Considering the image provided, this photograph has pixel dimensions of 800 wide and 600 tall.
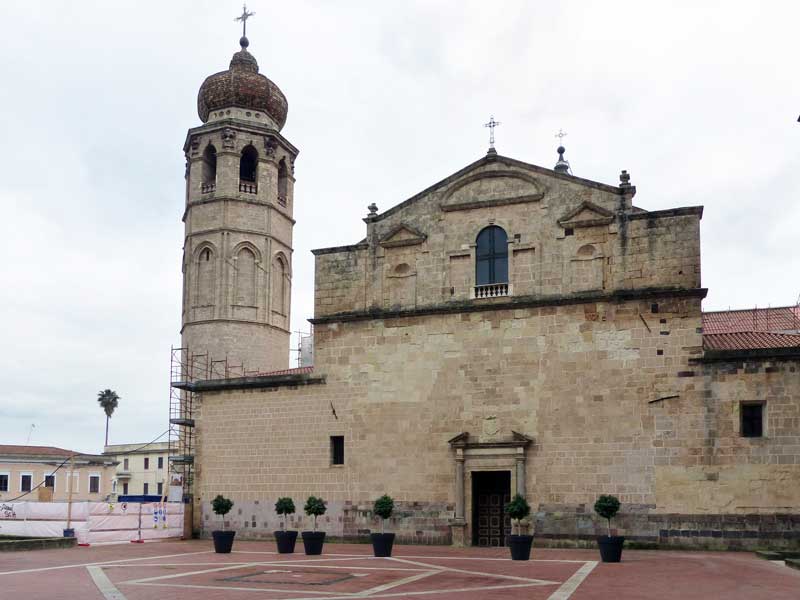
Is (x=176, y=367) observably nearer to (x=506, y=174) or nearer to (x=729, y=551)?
(x=506, y=174)

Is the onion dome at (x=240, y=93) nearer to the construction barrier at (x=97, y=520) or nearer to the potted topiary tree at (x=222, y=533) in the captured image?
the construction barrier at (x=97, y=520)

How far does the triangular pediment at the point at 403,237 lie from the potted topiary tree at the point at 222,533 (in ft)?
33.5

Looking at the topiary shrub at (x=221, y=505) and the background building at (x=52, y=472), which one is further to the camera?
the background building at (x=52, y=472)

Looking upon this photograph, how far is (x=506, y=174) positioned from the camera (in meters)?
30.1

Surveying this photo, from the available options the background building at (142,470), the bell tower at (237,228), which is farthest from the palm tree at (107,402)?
the bell tower at (237,228)

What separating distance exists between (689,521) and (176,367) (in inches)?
954

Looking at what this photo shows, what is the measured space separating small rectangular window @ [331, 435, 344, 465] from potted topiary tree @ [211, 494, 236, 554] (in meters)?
3.77

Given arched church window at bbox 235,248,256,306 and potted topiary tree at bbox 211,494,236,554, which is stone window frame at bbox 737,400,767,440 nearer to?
potted topiary tree at bbox 211,494,236,554

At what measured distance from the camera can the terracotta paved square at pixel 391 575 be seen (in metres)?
15.7

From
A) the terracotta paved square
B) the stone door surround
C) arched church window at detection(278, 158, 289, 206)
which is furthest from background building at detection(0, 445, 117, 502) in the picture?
the terracotta paved square

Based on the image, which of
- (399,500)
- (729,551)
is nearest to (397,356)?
(399,500)

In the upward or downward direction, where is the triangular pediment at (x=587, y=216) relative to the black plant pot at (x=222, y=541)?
upward

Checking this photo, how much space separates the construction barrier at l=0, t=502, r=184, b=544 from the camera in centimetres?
2930

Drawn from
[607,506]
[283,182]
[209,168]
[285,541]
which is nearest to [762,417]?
[607,506]
